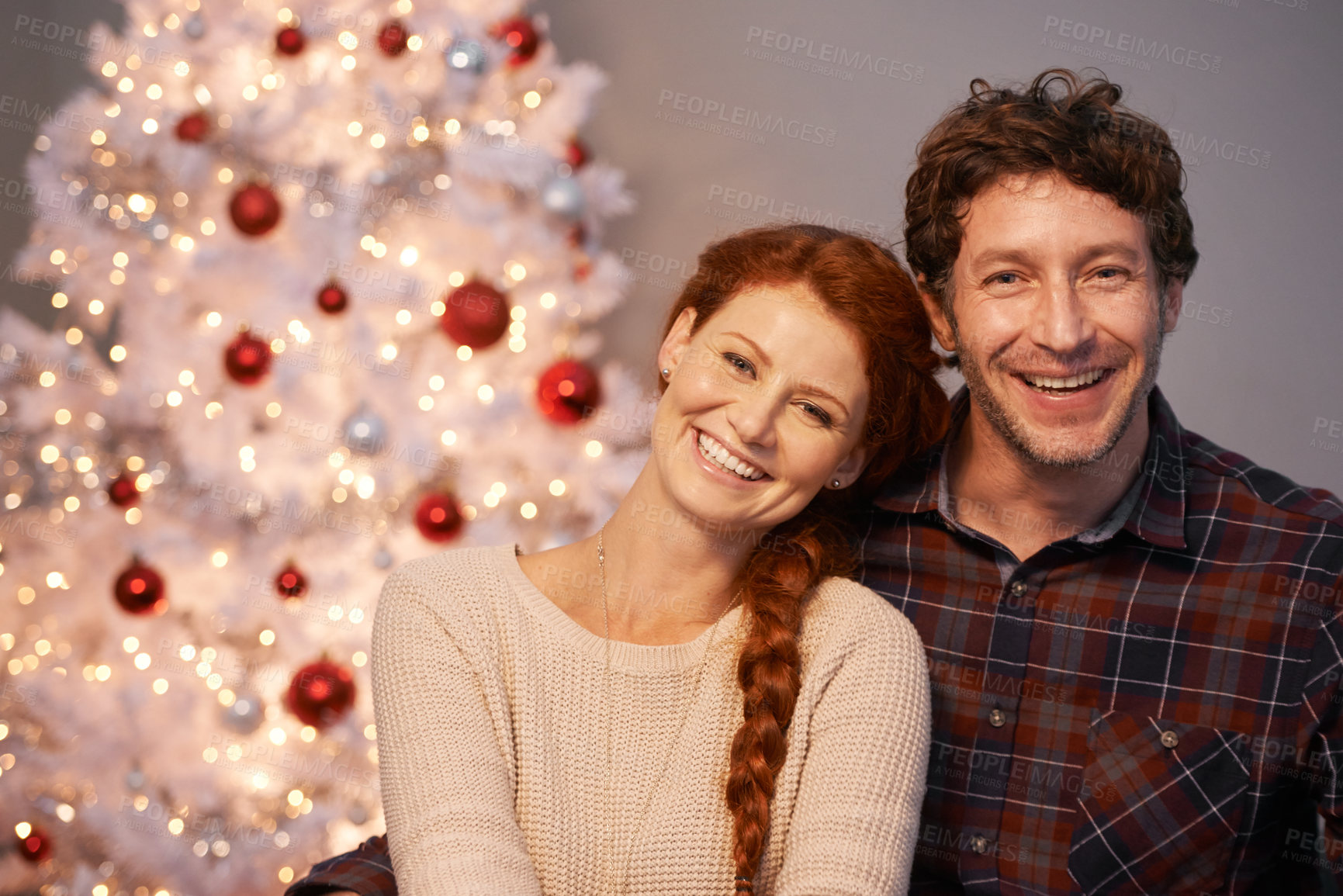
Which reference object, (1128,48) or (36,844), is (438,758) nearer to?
(36,844)

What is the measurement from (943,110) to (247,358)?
220 centimetres

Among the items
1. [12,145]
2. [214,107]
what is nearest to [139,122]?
[214,107]

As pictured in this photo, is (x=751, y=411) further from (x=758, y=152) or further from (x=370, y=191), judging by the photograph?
(x=758, y=152)

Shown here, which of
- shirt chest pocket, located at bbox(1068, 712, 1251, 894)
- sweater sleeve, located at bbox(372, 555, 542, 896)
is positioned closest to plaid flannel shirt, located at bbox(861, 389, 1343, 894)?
shirt chest pocket, located at bbox(1068, 712, 1251, 894)

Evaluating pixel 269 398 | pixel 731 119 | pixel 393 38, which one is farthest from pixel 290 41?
pixel 731 119

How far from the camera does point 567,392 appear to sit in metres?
3.07

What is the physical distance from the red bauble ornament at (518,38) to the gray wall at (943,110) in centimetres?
23

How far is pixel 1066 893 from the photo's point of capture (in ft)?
6.15

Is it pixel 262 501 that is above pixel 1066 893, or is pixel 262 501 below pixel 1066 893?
above

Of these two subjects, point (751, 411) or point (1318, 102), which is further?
point (1318, 102)

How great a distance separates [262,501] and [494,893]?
6.11 feet

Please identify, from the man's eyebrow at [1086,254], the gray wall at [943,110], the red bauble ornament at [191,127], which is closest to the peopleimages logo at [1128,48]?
the gray wall at [943,110]

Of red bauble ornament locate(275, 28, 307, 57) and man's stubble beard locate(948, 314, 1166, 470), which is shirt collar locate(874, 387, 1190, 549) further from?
red bauble ornament locate(275, 28, 307, 57)

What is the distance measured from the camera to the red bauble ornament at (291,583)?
3.10 m
